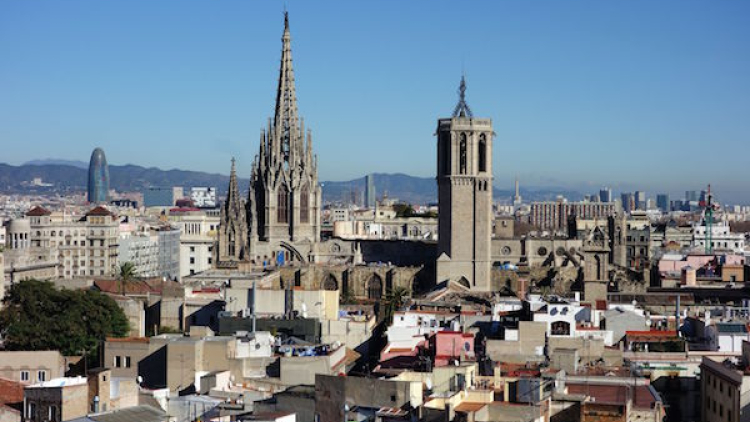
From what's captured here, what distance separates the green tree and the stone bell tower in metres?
29.4

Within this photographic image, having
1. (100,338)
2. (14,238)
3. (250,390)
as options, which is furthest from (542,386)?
(14,238)

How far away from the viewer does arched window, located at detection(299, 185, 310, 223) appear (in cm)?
8794

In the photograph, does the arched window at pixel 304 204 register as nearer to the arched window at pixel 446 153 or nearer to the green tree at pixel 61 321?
the arched window at pixel 446 153

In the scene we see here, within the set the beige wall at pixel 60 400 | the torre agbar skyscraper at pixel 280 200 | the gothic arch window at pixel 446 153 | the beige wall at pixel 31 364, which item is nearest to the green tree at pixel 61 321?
the beige wall at pixel 31 364

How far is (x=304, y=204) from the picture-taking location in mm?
88188

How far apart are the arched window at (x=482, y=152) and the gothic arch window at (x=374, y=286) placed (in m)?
9.27

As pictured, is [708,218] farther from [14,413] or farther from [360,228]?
[14,413]

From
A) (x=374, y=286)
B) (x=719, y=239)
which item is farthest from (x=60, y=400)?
(x=719, y=239)

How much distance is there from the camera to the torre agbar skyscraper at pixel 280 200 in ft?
284

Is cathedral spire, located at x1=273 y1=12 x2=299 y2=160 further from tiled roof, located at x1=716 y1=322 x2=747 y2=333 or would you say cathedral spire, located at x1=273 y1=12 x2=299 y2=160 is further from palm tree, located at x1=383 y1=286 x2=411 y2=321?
tiled roof, located at x1=716 y1=322 x2=747 y2=333

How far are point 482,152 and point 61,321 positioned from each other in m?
35.0

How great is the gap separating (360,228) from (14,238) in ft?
207

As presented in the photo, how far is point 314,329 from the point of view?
42.7 metres

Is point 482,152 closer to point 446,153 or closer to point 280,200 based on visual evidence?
point 446,153
